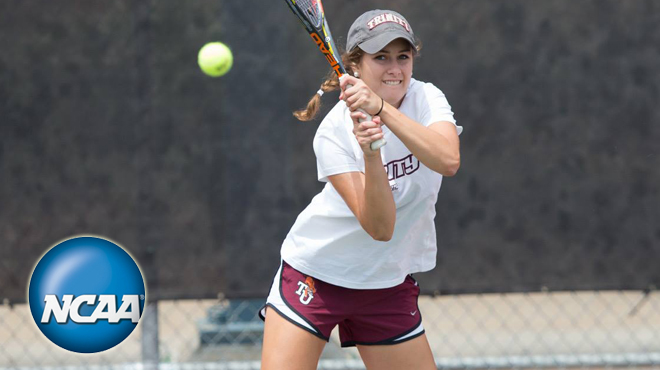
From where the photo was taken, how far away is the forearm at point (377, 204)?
8.14ft

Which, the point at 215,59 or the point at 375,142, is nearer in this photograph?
the point at 375,142

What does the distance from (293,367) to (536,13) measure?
6.20ft

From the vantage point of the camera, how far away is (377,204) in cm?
252

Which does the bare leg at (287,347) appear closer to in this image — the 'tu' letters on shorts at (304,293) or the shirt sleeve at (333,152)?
the 'tu' letters on shorts at (304,293)

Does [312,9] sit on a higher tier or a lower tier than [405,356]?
higher

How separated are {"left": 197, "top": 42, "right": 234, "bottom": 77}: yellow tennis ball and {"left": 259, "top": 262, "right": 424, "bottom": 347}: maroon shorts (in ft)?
3.77

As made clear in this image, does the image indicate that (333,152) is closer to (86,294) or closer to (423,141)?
(423,141)

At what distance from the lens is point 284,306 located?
282 cm

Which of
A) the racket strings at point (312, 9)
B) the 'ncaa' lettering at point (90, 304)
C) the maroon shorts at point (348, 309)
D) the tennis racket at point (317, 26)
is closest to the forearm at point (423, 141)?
the tennis racket at point (317, 26)

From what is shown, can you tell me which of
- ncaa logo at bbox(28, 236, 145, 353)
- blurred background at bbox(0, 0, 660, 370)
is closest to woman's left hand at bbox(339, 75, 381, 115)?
blurred background at bbox(0, 0, 660, 370)

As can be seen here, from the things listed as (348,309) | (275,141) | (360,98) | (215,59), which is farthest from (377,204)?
(215,59)

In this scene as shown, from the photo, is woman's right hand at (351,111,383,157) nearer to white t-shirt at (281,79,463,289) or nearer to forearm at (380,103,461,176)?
forearm at (380,103,461,176)

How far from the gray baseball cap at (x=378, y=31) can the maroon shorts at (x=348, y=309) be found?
753 mm

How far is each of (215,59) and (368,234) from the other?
1.29m
